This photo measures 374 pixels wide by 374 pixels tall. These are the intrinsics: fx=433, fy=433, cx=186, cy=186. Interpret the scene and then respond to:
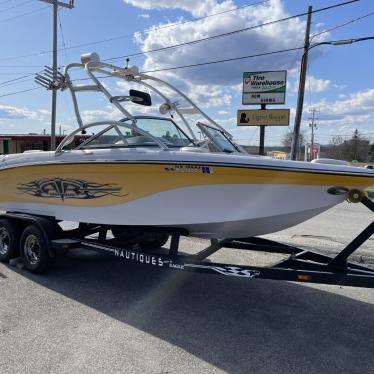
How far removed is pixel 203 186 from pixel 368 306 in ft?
6.98

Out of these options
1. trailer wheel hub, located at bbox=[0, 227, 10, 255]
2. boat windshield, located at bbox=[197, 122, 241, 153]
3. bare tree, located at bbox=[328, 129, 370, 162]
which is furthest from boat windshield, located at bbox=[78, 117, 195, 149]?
bare tree, located at bbox=[328, 129, 370, 162]

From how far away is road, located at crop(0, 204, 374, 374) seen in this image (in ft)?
10.9

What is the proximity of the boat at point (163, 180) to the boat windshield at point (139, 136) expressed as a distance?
1cm

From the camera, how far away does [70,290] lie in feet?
16.4

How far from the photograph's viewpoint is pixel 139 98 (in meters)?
5.66

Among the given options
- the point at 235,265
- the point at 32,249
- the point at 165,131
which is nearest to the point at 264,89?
the point at 165,131

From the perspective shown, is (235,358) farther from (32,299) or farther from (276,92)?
(276,92)

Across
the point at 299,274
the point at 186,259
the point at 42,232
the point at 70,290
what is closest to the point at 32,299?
the point at 70,290

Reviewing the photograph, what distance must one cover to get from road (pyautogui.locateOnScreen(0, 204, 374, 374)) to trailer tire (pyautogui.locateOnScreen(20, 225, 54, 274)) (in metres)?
0.13

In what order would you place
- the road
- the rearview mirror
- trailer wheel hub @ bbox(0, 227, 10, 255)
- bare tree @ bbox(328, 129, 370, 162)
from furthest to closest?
bare tree @ bbox(328, 129, 370, 162)
trailer wheel hub @ bbox(0, 227, 10, 255)
the rearview mirror
the road

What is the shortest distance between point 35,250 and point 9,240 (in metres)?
0.63

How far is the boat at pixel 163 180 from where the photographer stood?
4090 mm

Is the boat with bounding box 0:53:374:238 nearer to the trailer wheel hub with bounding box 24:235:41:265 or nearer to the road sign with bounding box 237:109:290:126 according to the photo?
the trailer wheel hub with bounding box 24:235:41:265

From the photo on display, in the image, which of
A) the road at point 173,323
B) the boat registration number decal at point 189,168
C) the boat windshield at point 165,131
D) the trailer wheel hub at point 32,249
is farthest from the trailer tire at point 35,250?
the boat registration number decal at point 189,168
